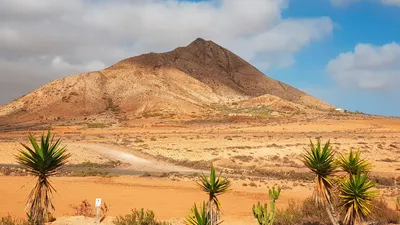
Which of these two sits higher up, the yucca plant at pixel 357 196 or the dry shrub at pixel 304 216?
the yucca plant at pixel 357 196

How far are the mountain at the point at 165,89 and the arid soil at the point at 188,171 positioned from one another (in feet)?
131

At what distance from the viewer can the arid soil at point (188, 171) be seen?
18.6 metres

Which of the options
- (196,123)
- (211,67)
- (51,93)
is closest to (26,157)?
(196,123)

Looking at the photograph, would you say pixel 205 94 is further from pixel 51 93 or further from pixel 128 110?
pixel 51 93

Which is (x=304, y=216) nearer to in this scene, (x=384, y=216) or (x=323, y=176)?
(x=384, y=216)

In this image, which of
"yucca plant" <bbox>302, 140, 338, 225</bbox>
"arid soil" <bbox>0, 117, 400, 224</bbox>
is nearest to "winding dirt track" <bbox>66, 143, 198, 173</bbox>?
"arid soil" <bbox>0, 117, 400, 224</bbox>

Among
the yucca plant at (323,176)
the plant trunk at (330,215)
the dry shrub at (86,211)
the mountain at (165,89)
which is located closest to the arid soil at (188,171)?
the dry shrub at (86,211)

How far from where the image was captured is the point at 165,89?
10556 centimetres

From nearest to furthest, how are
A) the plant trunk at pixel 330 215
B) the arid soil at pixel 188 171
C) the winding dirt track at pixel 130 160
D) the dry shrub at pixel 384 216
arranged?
the plant trunk at pixel 330 215 < the dry shrub at pixel 384 216 < the arid soil at pixel 188 171 < the winding dirt track at pixel 130 160

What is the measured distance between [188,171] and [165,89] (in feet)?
246

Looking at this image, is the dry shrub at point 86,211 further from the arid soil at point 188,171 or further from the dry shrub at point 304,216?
the dry shrub at point 304,216

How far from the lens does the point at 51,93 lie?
332 ft

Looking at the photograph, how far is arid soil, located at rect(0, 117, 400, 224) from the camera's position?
18609mm

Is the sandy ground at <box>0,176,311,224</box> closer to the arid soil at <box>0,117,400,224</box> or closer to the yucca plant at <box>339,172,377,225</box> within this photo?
the arid soil at <box>0,117,400,224</box>
